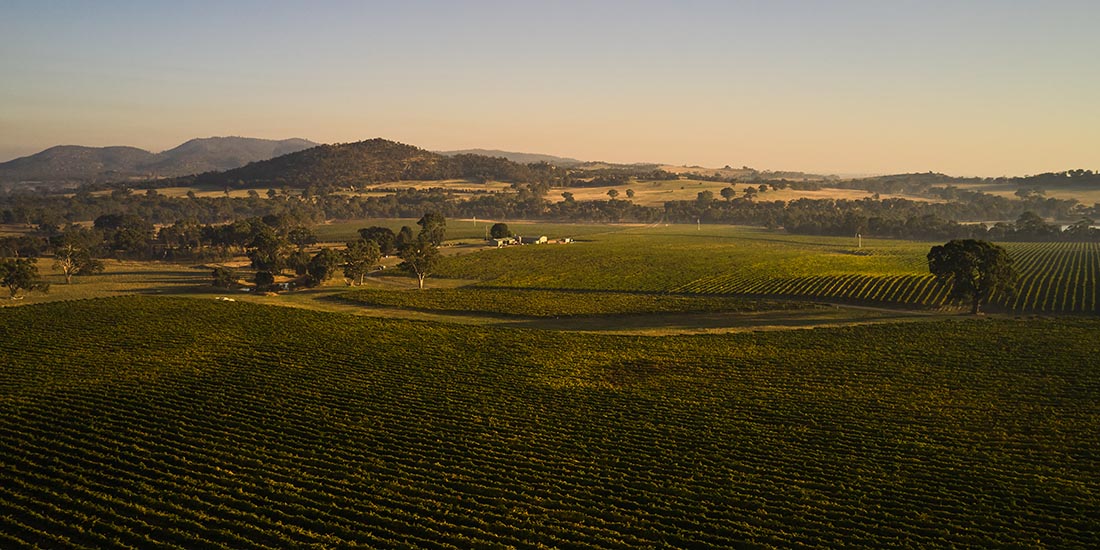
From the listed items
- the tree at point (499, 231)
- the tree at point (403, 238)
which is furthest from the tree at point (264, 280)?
the tree at point (499, 231)

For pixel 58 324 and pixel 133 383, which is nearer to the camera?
pixel 133 383

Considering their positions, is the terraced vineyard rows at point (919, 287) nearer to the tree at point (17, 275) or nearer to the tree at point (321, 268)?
the tree at point (321, 268)

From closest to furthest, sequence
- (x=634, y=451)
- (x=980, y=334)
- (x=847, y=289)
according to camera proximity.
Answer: (x=634, y=451) → (x=980, y=334) → (x=847, y=289)

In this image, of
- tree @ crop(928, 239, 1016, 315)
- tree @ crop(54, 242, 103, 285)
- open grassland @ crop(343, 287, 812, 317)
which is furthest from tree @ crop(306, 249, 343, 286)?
tree @ crop(928, 239, 1016, 315)

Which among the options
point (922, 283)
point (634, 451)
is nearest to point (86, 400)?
point (634, 451)

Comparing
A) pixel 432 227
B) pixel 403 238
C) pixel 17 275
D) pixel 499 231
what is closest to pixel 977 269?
pixel 403 238

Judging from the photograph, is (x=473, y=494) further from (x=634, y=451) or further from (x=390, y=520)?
(x=634, y=451)

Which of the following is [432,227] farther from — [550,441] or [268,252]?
[550,441]

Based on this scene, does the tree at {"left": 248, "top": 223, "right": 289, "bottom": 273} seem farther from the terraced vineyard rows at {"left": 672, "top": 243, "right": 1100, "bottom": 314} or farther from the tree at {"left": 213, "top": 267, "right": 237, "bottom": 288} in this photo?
the terraced vineyard rows at {"left": 672, "top": 243, "right": 1100, "bottom": 314}
